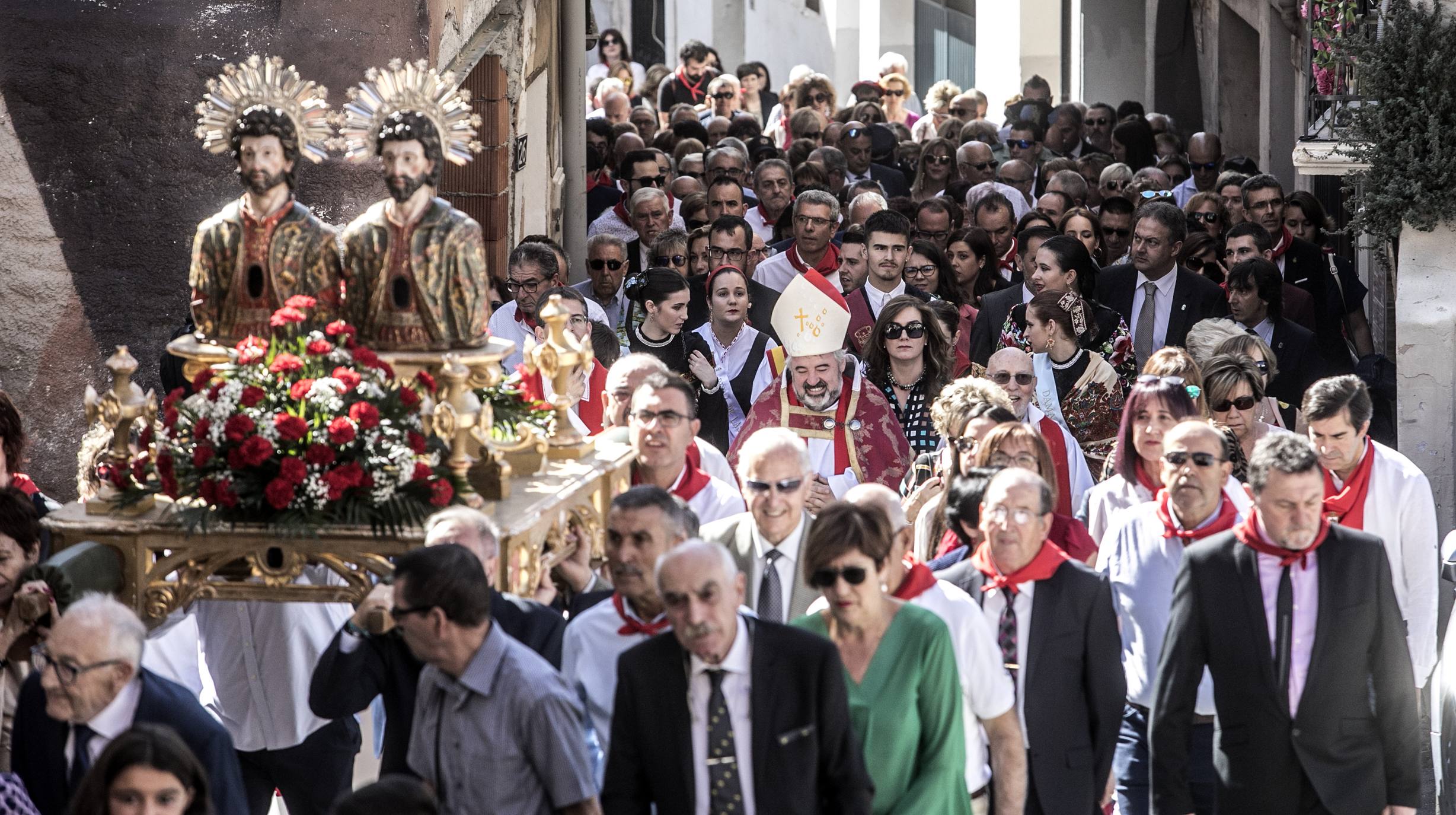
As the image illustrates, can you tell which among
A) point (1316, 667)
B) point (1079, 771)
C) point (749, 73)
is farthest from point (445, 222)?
point (749, 73)

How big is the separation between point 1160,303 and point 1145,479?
3591 mm

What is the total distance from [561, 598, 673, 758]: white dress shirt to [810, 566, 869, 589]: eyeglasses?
50 cm

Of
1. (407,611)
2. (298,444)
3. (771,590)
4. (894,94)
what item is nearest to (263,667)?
(298,444)

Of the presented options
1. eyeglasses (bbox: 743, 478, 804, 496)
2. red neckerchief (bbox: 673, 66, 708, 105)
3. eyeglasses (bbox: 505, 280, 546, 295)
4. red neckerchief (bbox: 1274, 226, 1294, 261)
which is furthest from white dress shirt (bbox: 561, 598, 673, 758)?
red neckerchief (bbox: 673, 66, 708, 105)

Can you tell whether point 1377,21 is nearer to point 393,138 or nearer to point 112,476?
point 393,138

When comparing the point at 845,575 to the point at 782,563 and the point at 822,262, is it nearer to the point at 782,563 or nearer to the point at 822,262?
the point at 782,563

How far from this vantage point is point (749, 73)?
20.4 m

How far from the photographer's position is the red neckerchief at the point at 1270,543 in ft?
18.1

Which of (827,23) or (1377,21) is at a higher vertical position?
(827,23)

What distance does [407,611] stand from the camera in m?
4.43

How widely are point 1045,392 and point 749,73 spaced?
12250 mm

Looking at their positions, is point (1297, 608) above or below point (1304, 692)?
above

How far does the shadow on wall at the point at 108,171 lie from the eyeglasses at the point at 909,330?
2.31 metres

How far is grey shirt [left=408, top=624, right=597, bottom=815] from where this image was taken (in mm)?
4410
